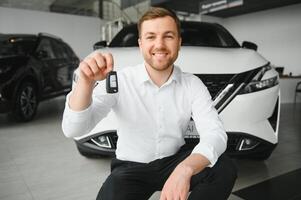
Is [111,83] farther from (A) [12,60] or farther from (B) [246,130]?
(A) [12,60]

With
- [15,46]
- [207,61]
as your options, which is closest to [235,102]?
[207,61]

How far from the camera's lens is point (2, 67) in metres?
3.47

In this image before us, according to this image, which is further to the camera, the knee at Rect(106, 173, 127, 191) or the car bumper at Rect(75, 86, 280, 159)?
the car bumper at Rect(75, 86, 280, 159)

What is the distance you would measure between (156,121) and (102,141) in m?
0.71

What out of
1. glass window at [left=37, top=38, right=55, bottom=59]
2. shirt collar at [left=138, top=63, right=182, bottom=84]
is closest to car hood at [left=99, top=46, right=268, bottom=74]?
shirt collar at [left=138, top=63, right=182, bottom=84]

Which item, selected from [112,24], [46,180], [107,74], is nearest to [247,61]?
[107,74]

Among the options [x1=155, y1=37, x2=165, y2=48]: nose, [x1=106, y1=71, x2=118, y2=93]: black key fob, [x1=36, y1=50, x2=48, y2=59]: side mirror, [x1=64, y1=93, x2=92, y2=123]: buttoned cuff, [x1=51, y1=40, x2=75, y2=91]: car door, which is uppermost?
[x1=155, y1=37, x2=165, y2=48]: nose

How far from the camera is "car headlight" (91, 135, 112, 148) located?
1856 mm

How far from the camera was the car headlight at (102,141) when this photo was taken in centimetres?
186

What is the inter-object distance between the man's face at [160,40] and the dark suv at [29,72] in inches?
111

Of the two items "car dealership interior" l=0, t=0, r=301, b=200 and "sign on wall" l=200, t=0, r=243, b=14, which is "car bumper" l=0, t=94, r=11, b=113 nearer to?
"car dealership interior" l=0, t=0, r=301, b=200

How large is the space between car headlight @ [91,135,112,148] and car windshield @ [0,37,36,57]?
2401mm

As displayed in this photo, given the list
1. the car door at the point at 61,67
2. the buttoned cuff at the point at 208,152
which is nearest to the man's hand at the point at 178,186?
the buttoned cuff at the point at 208,152

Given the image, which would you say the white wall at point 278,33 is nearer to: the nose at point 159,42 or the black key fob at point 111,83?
the nose at point 159,42
